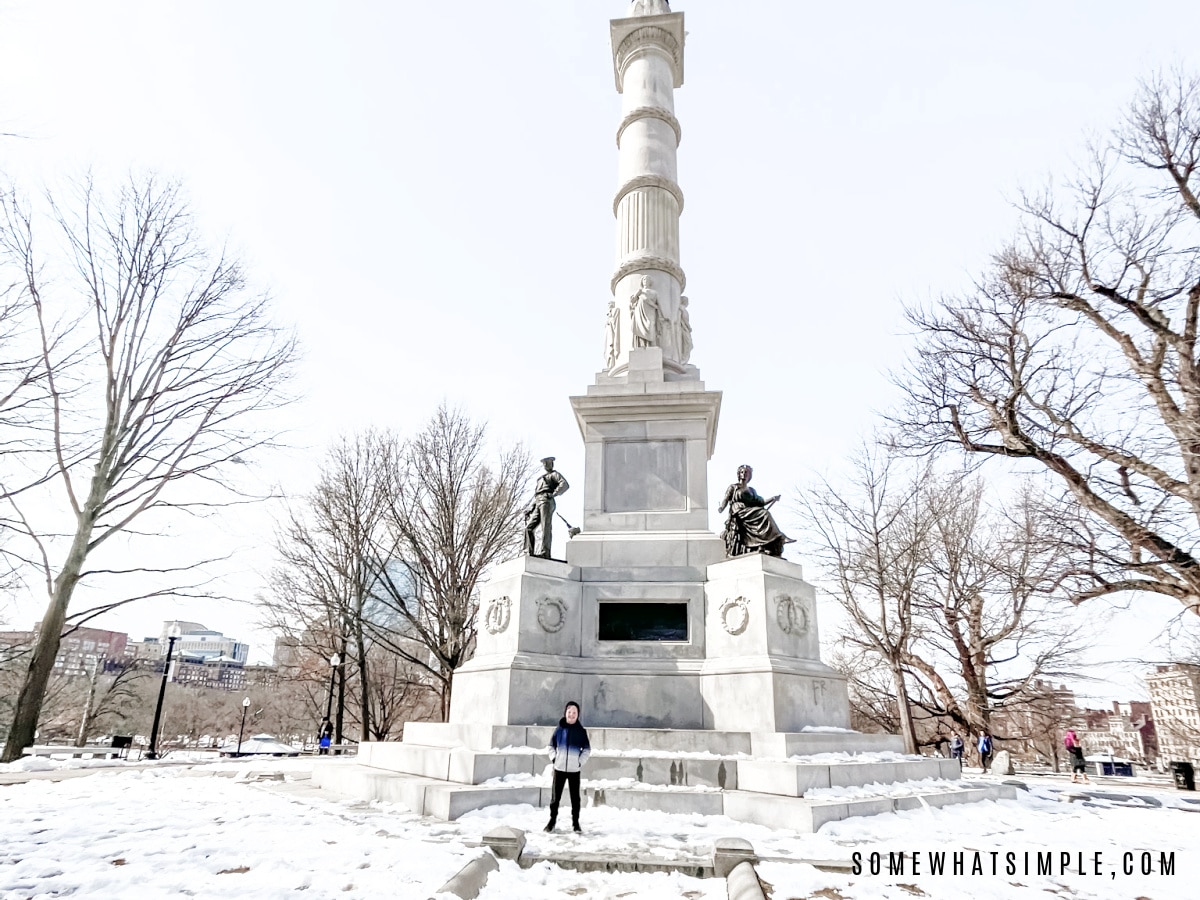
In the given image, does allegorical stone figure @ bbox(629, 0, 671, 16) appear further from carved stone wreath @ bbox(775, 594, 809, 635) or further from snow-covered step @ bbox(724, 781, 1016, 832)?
Result: snow-covered step @ bbox(724, 781, 1016, 832)

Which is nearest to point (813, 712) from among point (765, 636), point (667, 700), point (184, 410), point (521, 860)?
point (765, 636)

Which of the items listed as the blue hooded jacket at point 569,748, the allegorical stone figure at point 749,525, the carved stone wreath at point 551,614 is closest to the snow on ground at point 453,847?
the blue hooded jacket at point 569,748

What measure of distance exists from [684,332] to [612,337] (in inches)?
63.8

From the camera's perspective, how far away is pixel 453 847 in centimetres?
527

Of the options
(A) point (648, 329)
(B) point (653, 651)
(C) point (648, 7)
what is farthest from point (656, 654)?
(C) point (648, 7)

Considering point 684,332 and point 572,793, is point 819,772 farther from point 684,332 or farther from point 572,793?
point 684,332

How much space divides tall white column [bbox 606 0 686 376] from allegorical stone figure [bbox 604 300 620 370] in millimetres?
45

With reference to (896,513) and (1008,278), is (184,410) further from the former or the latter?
(896,513)

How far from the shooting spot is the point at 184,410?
648 inches

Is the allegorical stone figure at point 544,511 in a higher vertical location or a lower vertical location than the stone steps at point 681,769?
higher

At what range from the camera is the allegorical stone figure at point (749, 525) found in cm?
1085

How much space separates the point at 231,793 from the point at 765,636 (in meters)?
7.67

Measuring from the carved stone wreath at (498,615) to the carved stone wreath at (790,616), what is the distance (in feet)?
13.7

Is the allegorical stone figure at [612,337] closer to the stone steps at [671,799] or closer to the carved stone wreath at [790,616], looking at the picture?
the carved stone wreath at [790,616]
